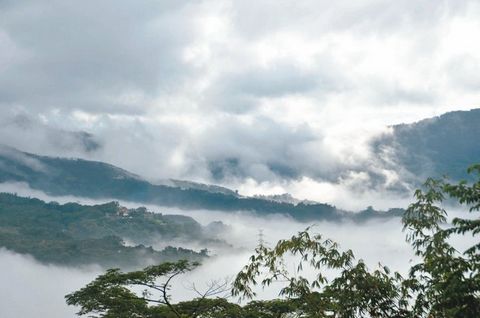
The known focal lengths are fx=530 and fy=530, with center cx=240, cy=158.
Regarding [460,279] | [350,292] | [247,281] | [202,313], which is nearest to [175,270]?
[202,313]

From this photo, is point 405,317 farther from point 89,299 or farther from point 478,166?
point 89,299

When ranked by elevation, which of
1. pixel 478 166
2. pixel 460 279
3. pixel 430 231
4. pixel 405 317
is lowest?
pixel 405 317

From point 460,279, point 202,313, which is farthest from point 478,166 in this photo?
point 202,313

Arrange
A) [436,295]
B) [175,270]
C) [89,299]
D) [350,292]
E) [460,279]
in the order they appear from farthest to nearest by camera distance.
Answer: [175,270] → [89,299] → [350,292] → [436,295] → [460,279]

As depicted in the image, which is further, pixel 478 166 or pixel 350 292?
pixel 350 292

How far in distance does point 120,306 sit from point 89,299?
2447mm

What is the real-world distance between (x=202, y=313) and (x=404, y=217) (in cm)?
2786

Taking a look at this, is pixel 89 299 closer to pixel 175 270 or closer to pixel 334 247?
pixel 175 270

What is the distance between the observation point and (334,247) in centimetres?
1834

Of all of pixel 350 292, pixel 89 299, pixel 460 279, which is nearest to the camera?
pixel 460 279

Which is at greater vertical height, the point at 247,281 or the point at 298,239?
the point at 298,239

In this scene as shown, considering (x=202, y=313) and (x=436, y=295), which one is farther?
(x=202, y=313)

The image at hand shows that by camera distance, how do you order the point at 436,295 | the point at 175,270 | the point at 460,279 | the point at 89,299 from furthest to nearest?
the point at 175,270
the point at 89,299
the point at 436,295
the point at 460,279

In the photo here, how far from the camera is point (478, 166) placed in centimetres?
1499
